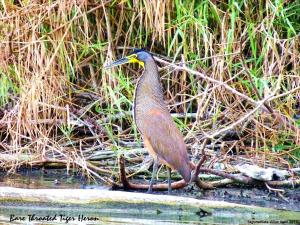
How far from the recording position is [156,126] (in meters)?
6.79

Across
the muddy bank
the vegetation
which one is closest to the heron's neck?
the vegetation

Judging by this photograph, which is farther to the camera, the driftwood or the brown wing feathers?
the brown wing feathers

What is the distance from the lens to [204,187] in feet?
22.6

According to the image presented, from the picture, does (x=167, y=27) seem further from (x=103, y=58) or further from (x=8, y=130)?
(x=8, y=130)

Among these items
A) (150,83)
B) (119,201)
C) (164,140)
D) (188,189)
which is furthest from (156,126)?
(119,201)

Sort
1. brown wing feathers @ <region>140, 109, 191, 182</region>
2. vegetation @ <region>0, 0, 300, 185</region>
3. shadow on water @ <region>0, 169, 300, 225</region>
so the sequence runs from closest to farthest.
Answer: shadow on water @ <region>0, 169, 300, 225</region>
brown wing feathers @ <region>140, 109, 191, 182</region>
vegetation @ <region>0, 0, 300, 185</region>

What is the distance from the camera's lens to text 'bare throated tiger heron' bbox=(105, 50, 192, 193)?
6602 mm

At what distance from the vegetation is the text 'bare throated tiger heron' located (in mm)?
325

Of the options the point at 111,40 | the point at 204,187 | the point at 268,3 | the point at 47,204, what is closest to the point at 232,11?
the point at 268,3

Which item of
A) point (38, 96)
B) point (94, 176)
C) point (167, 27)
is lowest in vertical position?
point (94, 176)

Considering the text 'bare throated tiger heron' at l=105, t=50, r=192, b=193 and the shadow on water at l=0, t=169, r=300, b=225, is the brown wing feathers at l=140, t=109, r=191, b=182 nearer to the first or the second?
the text 'bare throated tiger heron' at l=105, t=50, r=192, b=193

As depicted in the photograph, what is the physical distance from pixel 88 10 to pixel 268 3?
5.01 ft

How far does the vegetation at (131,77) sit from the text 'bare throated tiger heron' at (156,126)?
1.07ft

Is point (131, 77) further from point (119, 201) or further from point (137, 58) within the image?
point (119, 201)
